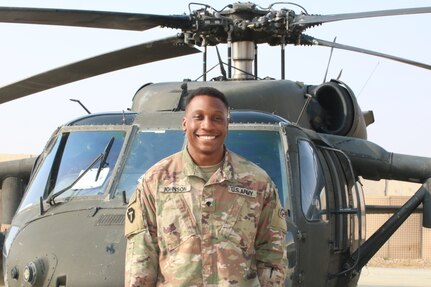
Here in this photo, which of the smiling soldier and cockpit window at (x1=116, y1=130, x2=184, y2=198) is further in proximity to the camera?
cockpit window at (x1=116, y1=130, x2=184, y2=198)

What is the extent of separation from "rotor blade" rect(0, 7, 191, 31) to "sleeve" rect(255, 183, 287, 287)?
3.26 meters

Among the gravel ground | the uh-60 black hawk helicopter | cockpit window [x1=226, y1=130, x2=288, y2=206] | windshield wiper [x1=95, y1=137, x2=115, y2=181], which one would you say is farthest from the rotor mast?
the gravel ground


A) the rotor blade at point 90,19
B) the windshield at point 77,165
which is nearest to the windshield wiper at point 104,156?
the windshield at point 77,165

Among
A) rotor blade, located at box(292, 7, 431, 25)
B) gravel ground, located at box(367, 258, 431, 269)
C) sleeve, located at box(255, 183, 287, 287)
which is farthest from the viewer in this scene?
gravel ground, located at box(367, 258, 431, 269)

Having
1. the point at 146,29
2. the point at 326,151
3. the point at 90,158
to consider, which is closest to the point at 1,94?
the point at 146,29

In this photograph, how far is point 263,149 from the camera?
5.93 metres

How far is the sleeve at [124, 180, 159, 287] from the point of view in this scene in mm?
3413

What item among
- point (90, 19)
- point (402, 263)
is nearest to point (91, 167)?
point (90, 19)

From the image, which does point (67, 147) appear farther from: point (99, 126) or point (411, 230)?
point (411, 230)

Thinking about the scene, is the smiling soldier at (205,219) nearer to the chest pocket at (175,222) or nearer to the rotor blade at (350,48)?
the chest pocket at (175,222)

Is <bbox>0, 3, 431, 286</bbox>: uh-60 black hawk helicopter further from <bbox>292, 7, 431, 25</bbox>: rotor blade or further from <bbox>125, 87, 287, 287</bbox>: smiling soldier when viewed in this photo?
<bbox>125, 87, 287, 287</bbox>: smiling soldier

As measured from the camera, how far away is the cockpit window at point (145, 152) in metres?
5.78

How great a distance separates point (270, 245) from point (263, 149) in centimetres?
241

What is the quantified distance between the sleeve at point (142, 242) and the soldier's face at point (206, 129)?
25 cm
